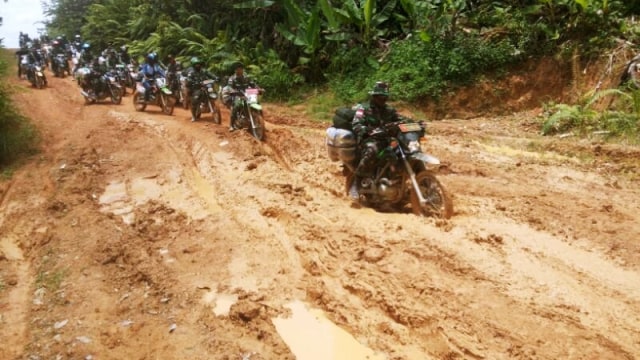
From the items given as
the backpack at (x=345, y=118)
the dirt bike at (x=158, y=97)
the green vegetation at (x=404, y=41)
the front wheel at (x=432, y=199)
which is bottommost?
the front wheel at (x=432, y=199)

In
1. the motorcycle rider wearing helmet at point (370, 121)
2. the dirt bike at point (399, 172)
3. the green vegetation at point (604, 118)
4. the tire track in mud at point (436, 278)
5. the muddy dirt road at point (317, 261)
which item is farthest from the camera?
the green vegetation at point (604, 118)

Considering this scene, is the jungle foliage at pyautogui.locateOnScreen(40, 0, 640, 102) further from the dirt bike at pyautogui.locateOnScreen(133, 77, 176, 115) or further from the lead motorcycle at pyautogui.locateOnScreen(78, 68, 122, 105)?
the lead motorcycle at pyautogui.locateOnScreen(78, 68, 122, 105)

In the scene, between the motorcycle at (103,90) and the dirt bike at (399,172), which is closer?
the dirt bike at (399,172)

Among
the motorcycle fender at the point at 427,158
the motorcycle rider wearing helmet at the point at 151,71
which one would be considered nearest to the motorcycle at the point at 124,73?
the motorcycle rider wearing helmet at the point at 151,71

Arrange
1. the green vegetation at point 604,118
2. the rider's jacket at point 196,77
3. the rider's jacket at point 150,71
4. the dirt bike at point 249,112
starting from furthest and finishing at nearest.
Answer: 1. the rider's jacket at point 150,71
2. the rider's jacket at point 196,77
3. the dirt bike at point 249,112
4. the green vegetation at point 604,118

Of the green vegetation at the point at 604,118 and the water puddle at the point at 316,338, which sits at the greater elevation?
the green vegetation at the point at 604,118

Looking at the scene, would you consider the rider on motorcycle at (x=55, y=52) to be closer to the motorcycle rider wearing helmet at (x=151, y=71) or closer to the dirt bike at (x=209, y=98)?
the motorcycle rider wearing helmet at (x=151, y=71)

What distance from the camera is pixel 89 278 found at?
4.96 m

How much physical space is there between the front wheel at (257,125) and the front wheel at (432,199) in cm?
471

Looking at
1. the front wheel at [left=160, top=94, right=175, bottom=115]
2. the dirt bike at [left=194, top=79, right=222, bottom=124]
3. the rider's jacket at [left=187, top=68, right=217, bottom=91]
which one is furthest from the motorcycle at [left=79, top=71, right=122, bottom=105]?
the dirt bike at [left=194, top=79, right=222, bottom=124]

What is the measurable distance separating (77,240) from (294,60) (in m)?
10.7

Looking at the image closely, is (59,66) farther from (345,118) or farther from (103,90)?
(345,118)

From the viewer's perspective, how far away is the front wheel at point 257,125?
31.5ft

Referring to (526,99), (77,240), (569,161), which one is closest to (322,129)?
(526,99)
